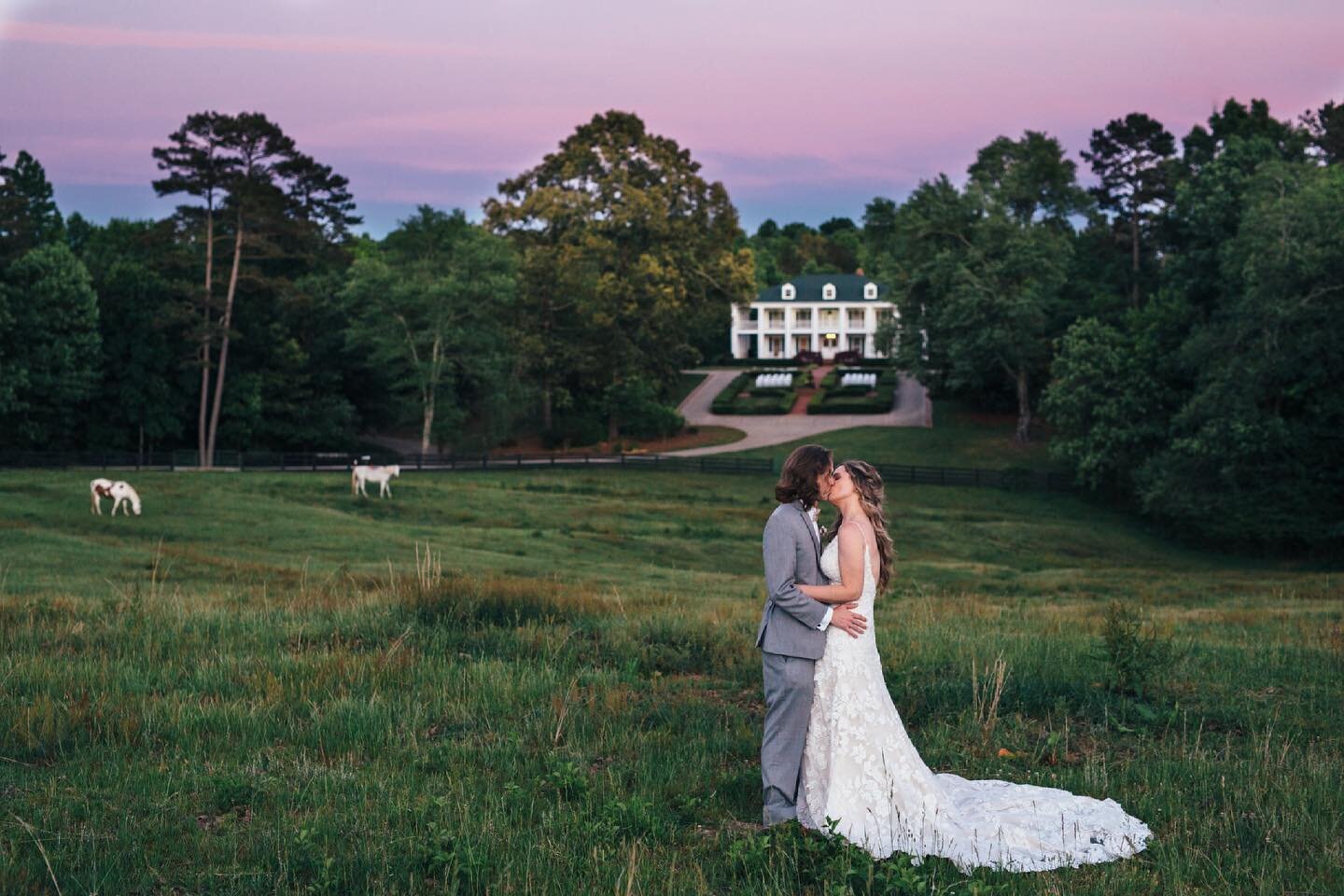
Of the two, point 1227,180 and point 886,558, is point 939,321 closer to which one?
point 1227,180

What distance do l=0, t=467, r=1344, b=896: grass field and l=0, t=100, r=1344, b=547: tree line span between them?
2912cm

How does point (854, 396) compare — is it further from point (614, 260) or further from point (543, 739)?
point (543, 739)

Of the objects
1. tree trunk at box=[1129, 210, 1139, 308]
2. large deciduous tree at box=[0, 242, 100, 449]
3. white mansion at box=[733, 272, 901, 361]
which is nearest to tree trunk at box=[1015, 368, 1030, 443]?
tree trunk at box=[1129, 210, 1139, 308]

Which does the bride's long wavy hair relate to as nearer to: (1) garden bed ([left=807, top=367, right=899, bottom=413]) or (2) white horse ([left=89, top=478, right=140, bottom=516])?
(2) white horse ([left=89, top=478, right=140, bottom=516])

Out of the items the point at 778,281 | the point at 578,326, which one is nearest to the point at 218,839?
the point at 578,326

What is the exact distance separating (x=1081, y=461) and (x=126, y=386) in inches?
1909

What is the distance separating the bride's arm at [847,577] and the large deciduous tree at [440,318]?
59737mm

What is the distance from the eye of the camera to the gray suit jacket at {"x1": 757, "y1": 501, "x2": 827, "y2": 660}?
7.80m

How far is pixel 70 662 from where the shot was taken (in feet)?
37.2

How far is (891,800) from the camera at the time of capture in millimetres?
7699

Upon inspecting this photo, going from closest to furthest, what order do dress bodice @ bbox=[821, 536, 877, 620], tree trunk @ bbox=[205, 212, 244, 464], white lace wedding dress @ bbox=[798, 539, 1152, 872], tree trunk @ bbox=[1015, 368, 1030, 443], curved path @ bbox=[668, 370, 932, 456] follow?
white lace wedding dress @ bbox=[798, 539, 1152, 872]
dress bodice @ bbox=[821, 536, 877, 620]
tree trunk @ bbox=[205, 212, 244, 464]
tree trunk @ bbox=[1015, 368, 1030, 443]
curved path @ bbox=[668, 370, 932, 456]

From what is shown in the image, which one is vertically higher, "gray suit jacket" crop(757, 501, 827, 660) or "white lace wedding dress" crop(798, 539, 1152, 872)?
"gray suit jacket" crop(757, 501, 827, 660)

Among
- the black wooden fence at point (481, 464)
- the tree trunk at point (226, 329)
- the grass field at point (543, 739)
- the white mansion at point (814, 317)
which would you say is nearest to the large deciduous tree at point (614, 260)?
the black wooden fence at point (481, 464)

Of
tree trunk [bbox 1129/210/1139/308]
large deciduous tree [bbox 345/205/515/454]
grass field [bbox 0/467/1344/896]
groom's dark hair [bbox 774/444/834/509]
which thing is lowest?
grass field [bbox 0/467/1344/896]
